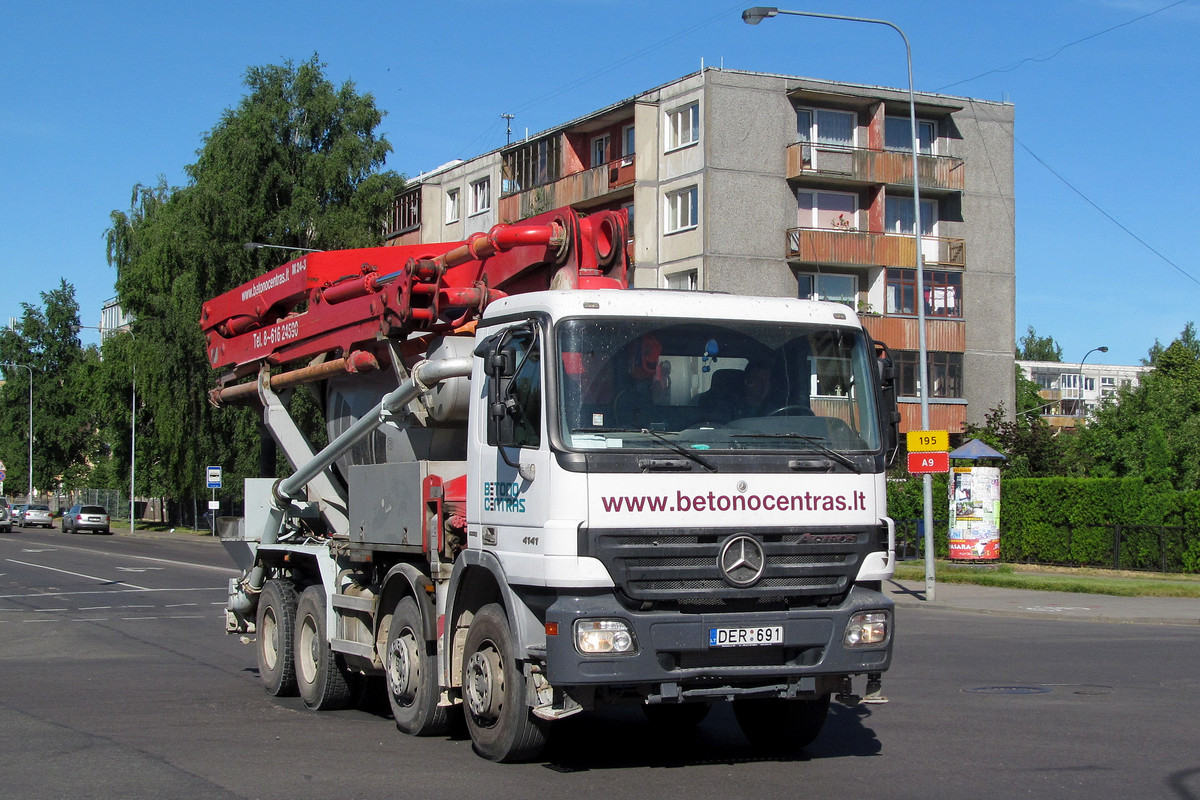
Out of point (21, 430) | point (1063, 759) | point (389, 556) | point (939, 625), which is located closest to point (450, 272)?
point (389, 556)

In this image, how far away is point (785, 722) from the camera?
8.36 metres

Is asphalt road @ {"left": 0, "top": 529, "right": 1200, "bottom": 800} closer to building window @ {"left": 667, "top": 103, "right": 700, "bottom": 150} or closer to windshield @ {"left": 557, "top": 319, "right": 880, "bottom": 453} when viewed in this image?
windshield @ {"left": 557, "top": 319, "right": 880, "bottom": 453}

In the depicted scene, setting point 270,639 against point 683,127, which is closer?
point 270,639

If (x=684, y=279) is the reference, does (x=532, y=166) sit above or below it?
above

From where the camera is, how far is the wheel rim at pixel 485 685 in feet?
25.0

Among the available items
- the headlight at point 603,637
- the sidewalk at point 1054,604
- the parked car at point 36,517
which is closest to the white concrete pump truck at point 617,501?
the headlight at point 603,637

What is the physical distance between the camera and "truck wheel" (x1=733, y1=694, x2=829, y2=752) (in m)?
8.32

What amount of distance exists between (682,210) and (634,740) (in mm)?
37440

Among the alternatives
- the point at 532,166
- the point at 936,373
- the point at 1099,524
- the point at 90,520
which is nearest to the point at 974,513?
the point at 1099,524

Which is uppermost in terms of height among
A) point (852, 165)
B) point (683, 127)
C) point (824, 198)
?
point (683, 127)

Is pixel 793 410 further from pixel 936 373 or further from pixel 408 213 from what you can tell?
pixel 408 213

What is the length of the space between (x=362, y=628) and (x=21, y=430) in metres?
92.3

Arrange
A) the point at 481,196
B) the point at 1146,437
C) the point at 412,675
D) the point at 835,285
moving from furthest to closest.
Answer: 1. the point at 481,196
2. the point at 835,285
3. the point at 1146,437
4. the point at 412,675

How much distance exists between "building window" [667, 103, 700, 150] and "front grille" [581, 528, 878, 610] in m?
37.8
